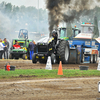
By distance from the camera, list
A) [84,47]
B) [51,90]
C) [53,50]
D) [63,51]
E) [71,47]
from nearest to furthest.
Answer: [51,90], [63,51], [53,50], [71,47], [84,47]

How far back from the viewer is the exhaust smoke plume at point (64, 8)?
890 inches

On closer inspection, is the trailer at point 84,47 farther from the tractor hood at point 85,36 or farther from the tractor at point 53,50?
the tractor at point 53,50

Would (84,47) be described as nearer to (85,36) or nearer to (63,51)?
(85,36)

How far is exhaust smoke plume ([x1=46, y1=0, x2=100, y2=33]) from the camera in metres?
22.6

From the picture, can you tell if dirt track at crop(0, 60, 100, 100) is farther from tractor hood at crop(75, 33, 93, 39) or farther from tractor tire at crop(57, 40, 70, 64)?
tractor hood at crop(75, 33, 93, 39)

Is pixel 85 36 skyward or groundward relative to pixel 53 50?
skyward

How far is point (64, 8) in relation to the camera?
22.7m

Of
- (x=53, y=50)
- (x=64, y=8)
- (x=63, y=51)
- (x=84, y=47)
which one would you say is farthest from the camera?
(x=64, y=8)

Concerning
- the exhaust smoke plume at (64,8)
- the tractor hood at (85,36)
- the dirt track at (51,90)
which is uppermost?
the exhaust smoke plume at (64,8)

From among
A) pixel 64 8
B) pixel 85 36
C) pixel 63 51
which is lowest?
pixel 63 51

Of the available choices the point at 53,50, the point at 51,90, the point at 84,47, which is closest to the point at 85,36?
the point at 84,47

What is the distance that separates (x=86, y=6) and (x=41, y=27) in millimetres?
66151

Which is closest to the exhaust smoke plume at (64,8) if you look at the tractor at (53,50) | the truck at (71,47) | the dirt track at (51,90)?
the truck at (71,47)

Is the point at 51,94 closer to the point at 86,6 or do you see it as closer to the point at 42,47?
the point at 42,47
